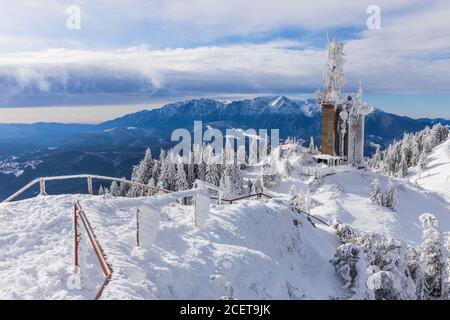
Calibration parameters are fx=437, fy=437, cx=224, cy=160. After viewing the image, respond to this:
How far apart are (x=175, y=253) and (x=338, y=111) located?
214 ft

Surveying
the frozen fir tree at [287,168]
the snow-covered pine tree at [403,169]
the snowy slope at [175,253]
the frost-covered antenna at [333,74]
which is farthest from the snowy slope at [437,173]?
the snowy slope at [175,253]

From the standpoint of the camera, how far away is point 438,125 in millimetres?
139500

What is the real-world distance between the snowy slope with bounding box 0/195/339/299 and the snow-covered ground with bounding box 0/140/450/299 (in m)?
0.03

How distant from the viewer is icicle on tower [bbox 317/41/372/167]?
7481 cm

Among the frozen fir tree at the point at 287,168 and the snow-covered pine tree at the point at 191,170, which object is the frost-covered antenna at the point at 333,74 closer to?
the frozen fir tree at the point at 287,168

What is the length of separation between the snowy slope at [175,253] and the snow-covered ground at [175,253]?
0.11 feet

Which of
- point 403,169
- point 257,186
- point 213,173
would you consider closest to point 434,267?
point 257,186

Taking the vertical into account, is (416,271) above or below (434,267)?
above

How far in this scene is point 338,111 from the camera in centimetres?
7581

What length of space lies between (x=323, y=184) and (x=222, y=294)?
173 feet

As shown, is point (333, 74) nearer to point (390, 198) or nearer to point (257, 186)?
point (257, 186)

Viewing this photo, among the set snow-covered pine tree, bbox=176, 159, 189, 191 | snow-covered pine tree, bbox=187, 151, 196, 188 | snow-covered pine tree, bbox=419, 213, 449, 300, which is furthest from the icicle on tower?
snow-covered pine tree, bbox=419, 213, 449, 300

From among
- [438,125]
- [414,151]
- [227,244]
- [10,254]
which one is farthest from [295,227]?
[438,125]

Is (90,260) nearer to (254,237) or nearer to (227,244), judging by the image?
(227,244)
